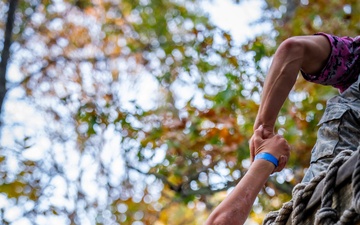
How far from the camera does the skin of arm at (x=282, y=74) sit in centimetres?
244

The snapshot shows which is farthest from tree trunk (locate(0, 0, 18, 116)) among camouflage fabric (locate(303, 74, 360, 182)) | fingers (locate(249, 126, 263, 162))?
camouflage fabric (locate(303, 74, 360, 182))

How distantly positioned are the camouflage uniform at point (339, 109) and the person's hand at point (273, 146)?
0.13 metres

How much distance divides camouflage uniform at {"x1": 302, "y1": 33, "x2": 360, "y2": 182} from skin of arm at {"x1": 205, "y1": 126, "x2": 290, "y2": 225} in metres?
0.16

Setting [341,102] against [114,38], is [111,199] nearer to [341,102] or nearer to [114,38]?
[114,38]

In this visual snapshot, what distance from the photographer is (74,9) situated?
12.2 m

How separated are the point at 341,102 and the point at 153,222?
10.5 metres

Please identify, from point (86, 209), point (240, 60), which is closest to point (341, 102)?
point (240, 60)

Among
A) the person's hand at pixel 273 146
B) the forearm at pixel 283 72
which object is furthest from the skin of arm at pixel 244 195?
the forearm at pixel 283 72

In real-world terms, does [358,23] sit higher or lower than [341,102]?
lower

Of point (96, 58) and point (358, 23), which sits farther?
point (96, 58)

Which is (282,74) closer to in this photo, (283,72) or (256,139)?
(283,72)

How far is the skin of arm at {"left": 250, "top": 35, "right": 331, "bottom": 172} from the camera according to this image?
7.99 ft

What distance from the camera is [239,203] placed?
2281 millimetres

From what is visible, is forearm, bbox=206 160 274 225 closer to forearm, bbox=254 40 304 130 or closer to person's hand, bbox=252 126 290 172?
person's hand, bbox=252 126 290 172
